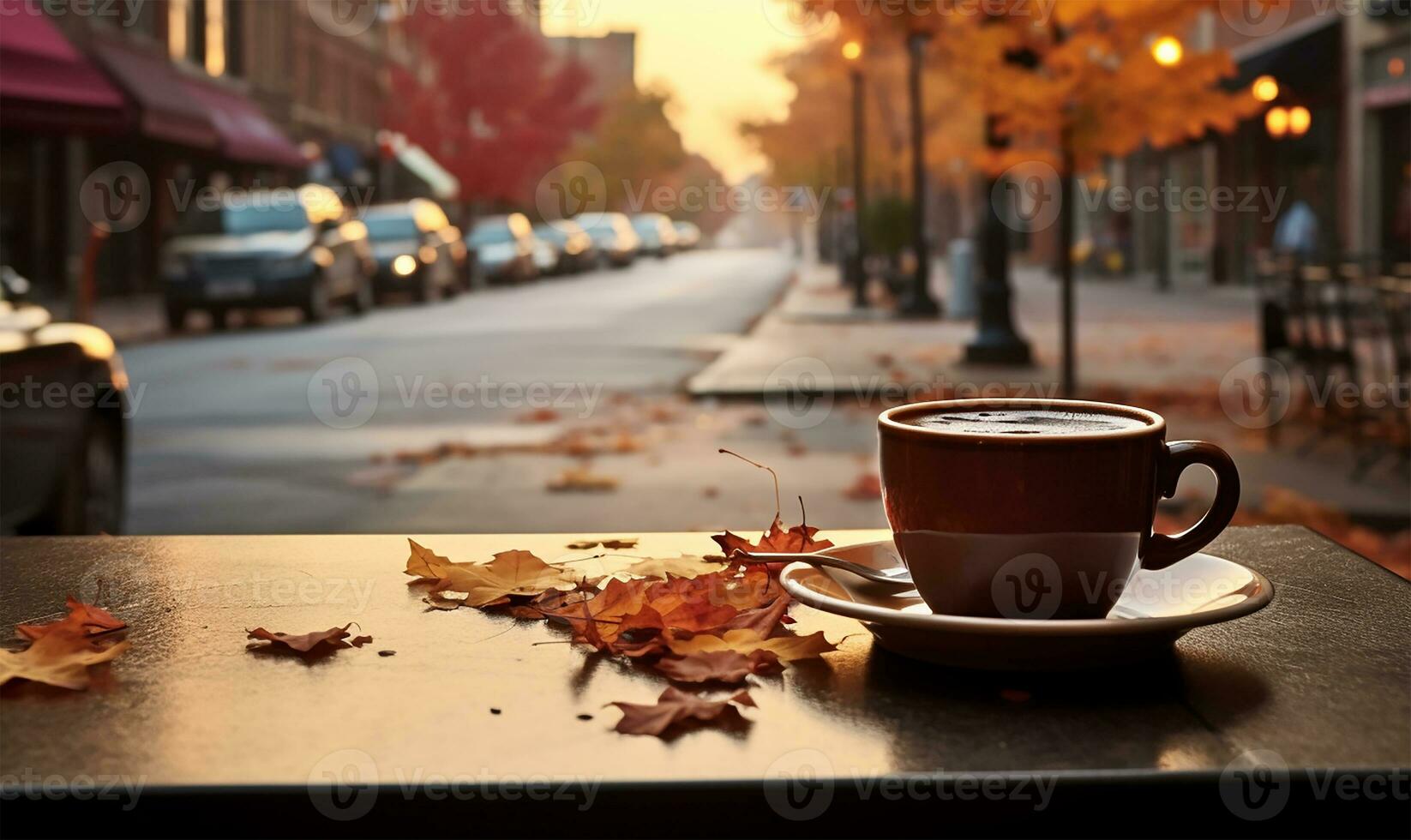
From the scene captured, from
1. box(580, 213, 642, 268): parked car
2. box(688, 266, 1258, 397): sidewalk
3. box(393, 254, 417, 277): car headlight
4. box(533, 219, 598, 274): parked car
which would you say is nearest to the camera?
box(688, 266, 1258, 397): sidewalk

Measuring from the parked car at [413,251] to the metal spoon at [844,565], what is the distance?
2932 centimetres

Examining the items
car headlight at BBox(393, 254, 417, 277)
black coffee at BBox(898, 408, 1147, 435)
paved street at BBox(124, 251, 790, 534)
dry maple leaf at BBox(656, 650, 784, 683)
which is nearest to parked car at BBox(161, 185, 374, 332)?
paved street at BBox(124, 251, 790, 534)

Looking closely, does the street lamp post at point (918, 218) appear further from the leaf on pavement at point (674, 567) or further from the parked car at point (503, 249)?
the leaf on pavement at point (674, 567)

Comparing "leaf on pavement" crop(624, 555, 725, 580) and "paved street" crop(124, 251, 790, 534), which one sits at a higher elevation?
"leaf on pavement" crop(624, 555, 725, 580)

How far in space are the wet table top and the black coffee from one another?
21cm

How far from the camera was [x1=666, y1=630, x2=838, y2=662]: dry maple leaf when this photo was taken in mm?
1522

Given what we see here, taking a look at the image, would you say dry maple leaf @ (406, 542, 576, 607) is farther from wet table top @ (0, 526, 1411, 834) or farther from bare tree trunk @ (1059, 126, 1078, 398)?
bare tree trunk @ (1059, 126, 1078, 398)

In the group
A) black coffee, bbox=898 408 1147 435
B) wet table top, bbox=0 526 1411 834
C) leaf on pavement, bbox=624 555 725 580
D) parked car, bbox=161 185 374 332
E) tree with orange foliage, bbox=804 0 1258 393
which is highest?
tree with orange foliage, bbox=804 0 1258 393

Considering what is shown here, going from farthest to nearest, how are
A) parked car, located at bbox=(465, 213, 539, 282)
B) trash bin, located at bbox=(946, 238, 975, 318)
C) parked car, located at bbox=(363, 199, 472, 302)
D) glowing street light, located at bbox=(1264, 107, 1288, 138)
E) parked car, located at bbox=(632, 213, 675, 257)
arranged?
parked car, located at bbox=(632, 213, 675, 257)
parked car, located at bbox=(465, 213, 539, 282)
parked car, located at bbox=(363, 199, 472, 302)
glowing street light, located at bbox=(1264, 107, 1288, 138)
trash bin, located at bbox=(946, 238, 975, 318)

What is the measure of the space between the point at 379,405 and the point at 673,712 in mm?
12285

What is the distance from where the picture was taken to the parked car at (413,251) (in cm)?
3138

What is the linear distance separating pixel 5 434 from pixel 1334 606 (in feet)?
14.9

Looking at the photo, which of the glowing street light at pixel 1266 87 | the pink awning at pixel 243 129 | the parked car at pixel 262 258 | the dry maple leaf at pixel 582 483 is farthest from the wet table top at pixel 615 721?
the pink awning at pixel 243 129

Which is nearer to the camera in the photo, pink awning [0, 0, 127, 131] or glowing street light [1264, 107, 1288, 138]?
pink awning [0, 0, 127, 131]
